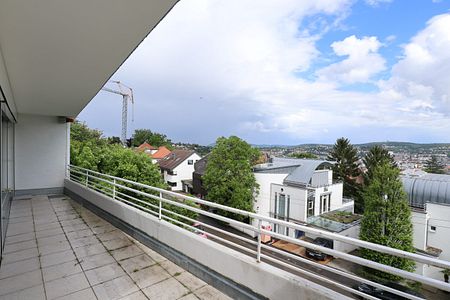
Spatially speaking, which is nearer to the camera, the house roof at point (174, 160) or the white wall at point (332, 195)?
the white wall at point (332, 195)

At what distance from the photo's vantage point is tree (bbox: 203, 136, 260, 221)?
49.4 feet

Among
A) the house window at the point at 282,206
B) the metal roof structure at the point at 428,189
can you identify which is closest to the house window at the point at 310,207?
the house window at the point at 282,206

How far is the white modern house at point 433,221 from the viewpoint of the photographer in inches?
463

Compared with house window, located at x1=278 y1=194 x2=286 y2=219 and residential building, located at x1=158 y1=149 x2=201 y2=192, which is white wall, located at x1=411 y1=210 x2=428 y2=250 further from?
residential building, located at x1=158 y1=149 x2=201 y2=192

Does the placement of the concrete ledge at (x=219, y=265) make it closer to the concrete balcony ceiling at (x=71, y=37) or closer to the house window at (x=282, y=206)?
the concrete balcony ceiling at (x=71, y=37)

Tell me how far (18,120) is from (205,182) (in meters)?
11.5

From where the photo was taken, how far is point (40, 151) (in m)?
6.75

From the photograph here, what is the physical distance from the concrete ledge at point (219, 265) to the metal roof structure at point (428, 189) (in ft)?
52.4

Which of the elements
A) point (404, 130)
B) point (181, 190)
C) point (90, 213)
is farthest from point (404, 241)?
point (181, 190)

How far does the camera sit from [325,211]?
1577 centimetres

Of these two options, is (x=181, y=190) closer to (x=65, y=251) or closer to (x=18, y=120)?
(x=18, y=120)

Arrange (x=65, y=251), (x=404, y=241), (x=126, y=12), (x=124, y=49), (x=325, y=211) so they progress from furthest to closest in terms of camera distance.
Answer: (x=325, y=211), (x=404, y=241), (x=65, y=251), (x=124, y=49), (x=126, y=12)

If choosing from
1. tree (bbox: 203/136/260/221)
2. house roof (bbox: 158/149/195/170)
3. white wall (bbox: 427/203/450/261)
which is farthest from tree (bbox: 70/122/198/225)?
white wall (bbox: 427/203/450/261)

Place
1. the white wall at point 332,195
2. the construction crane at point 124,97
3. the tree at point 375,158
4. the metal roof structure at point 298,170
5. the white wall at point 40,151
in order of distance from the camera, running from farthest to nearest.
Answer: the construction crane at point 124,97, the tree at point 375,158, the metal roof structure at point 298,170, the white wall at point 332,195, the white wall at point 40,151
